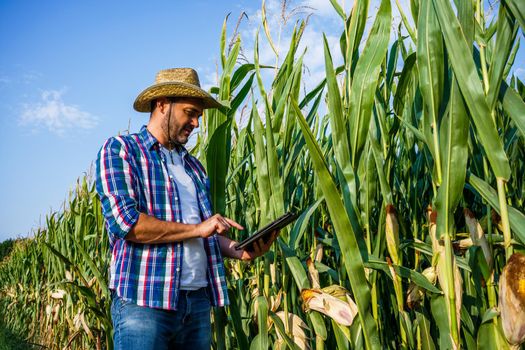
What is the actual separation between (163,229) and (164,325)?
302 millimetres

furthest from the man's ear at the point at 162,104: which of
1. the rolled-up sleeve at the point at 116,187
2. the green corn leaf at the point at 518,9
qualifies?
the green corn leaf at the point at 518,9

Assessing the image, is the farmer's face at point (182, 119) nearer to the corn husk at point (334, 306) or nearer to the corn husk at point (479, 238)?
the corn husk at point (334, 306)

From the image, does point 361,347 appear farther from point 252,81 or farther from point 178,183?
point 252,81

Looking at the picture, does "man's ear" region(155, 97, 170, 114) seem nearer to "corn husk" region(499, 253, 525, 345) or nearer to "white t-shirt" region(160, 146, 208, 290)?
"white t-shirt" region(160, 146, 208, 290)

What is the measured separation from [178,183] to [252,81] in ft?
1.64

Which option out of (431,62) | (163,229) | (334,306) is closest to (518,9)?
(431,62)

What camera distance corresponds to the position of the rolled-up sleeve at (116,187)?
1.48 m

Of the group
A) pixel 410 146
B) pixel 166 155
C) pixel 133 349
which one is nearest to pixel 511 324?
pixel 410 146

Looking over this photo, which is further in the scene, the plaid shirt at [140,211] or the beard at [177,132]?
the beard at [177,132]

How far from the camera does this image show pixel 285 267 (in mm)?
1607

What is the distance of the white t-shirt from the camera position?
5.30 ft

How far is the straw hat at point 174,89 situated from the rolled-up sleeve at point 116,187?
240mm

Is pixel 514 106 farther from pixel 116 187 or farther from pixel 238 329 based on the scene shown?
pixel 238 329

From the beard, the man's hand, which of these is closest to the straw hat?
the beard
